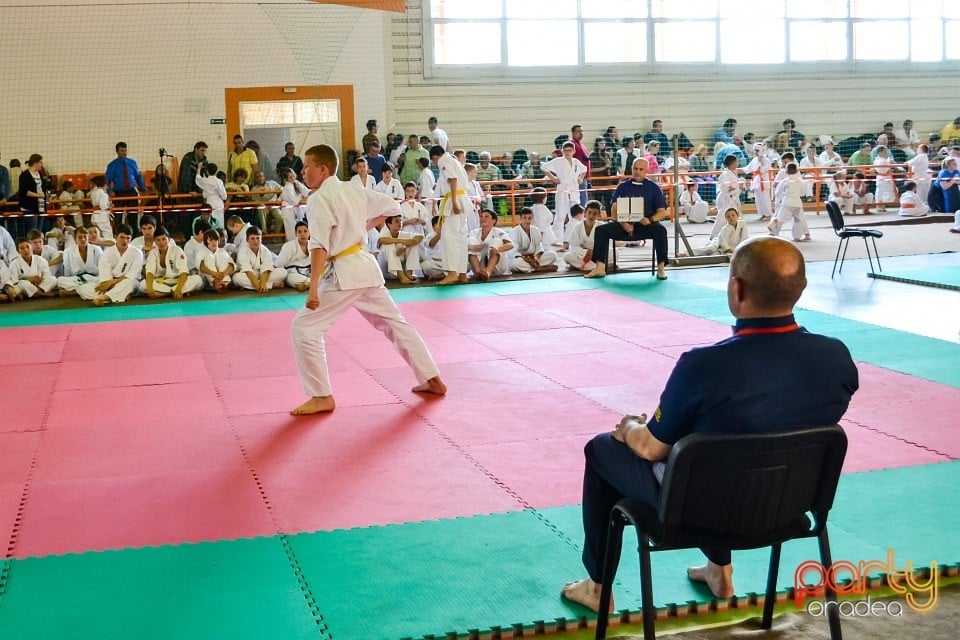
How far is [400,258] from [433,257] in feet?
1.39

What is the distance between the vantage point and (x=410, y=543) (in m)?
4.13

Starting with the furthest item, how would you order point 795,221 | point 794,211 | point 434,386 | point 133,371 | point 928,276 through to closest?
point 795,221 < point 794,211 < point 928,276 < point 133,371 < point 434,386

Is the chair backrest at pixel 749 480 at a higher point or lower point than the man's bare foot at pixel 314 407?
higher

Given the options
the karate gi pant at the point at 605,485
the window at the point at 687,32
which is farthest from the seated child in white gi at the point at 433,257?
the karate gi pant at the point at 605,485

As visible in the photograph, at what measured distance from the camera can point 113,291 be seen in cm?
1178

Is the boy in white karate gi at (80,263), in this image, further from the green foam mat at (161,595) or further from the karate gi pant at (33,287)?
the green foam mat at (161,595)

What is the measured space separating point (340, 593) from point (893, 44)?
23.1 meters

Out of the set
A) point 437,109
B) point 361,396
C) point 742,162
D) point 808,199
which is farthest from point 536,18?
point 361,396

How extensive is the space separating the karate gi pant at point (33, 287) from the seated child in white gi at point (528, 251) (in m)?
5.64

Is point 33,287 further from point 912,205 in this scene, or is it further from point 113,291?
point 912,205

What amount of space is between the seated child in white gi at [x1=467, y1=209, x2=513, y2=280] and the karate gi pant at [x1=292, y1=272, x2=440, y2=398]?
6.30m

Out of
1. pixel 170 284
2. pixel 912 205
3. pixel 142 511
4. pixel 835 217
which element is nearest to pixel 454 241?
pixel 170 284

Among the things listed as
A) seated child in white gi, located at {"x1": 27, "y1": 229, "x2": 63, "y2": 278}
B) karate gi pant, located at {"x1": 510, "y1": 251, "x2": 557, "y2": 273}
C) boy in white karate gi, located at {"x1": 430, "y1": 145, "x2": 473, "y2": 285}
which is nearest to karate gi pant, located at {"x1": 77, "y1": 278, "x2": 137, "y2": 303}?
seated child in white gi, located at {"x1": 27, "y1": 229, "x2": 63, "y2": 278}

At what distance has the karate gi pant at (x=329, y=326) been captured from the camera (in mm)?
6105
